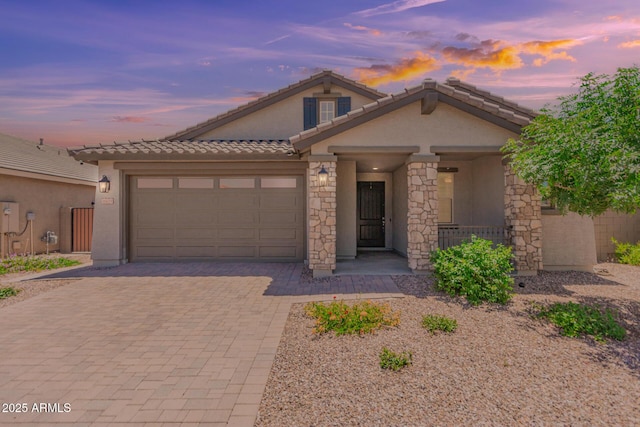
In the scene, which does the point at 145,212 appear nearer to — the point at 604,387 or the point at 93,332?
the point at 93,332

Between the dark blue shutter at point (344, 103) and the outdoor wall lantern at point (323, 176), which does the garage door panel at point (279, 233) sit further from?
the dark blue shutter at point (344, 103)

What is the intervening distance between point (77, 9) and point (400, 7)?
30.0 ft

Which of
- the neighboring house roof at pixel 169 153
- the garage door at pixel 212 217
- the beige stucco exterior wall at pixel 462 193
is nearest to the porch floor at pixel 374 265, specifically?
the garage door at pixel 212 217

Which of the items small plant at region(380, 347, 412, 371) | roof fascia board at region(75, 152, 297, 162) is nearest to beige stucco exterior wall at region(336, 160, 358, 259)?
roof fascia board at region(75, 152, 297, 162)

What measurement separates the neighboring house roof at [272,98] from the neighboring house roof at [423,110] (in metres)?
4.79

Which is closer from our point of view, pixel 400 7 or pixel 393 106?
pixel 393 106

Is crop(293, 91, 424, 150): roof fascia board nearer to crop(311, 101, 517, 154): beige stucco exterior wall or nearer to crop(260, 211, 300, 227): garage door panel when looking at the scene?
crop(311, 101, 517, 154): beige stucco exterior wall

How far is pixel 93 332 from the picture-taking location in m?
4.96

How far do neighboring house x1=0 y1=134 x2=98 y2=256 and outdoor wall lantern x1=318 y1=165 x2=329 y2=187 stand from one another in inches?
448

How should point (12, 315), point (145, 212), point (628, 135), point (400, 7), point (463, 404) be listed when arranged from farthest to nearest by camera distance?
point (145, 212), point (400, 7), point (12, 315), point (628, 135), point (463, 404)

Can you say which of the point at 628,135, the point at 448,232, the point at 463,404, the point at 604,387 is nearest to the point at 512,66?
the point at 448,232

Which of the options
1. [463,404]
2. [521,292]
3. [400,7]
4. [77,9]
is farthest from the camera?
[77,9]

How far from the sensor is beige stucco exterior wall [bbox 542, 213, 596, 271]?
8539mm

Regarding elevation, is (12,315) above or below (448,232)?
below
